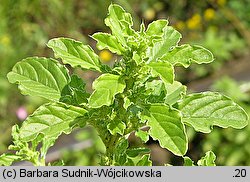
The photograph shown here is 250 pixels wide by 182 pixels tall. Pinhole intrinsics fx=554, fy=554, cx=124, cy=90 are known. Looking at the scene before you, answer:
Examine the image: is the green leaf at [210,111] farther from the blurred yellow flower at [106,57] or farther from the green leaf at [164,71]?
the blurred yellow flower at [106,57]

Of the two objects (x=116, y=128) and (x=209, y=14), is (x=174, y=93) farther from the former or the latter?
(x=209, y=14)

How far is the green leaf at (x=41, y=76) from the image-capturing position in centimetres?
97

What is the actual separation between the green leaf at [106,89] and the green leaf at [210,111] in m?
0.14

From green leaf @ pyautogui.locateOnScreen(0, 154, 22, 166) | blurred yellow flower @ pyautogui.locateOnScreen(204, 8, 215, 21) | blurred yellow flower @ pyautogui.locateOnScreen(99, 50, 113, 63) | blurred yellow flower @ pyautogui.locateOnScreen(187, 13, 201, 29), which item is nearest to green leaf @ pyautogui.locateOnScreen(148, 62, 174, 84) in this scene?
green leaf @ pyautogui.locateOnScreen(0, 154, 22, 166)

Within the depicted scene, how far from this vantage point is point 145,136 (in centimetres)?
96

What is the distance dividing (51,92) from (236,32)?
3.08 m

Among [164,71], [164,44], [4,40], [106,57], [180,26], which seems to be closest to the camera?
[164,71]

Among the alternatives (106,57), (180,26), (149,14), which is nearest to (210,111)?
(106,57)

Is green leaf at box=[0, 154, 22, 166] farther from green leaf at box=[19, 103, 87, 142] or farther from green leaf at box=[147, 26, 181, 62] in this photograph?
green leaf at box=[147, 26, 181, 62]

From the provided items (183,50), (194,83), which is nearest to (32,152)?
(183,50)

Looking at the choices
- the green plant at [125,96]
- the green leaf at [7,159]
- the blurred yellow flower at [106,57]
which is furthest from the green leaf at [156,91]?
the blurred yellow flower at [106,57]

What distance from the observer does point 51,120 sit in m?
0.91

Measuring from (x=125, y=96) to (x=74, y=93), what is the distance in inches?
3.8

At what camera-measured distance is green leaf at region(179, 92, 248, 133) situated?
0.92m
